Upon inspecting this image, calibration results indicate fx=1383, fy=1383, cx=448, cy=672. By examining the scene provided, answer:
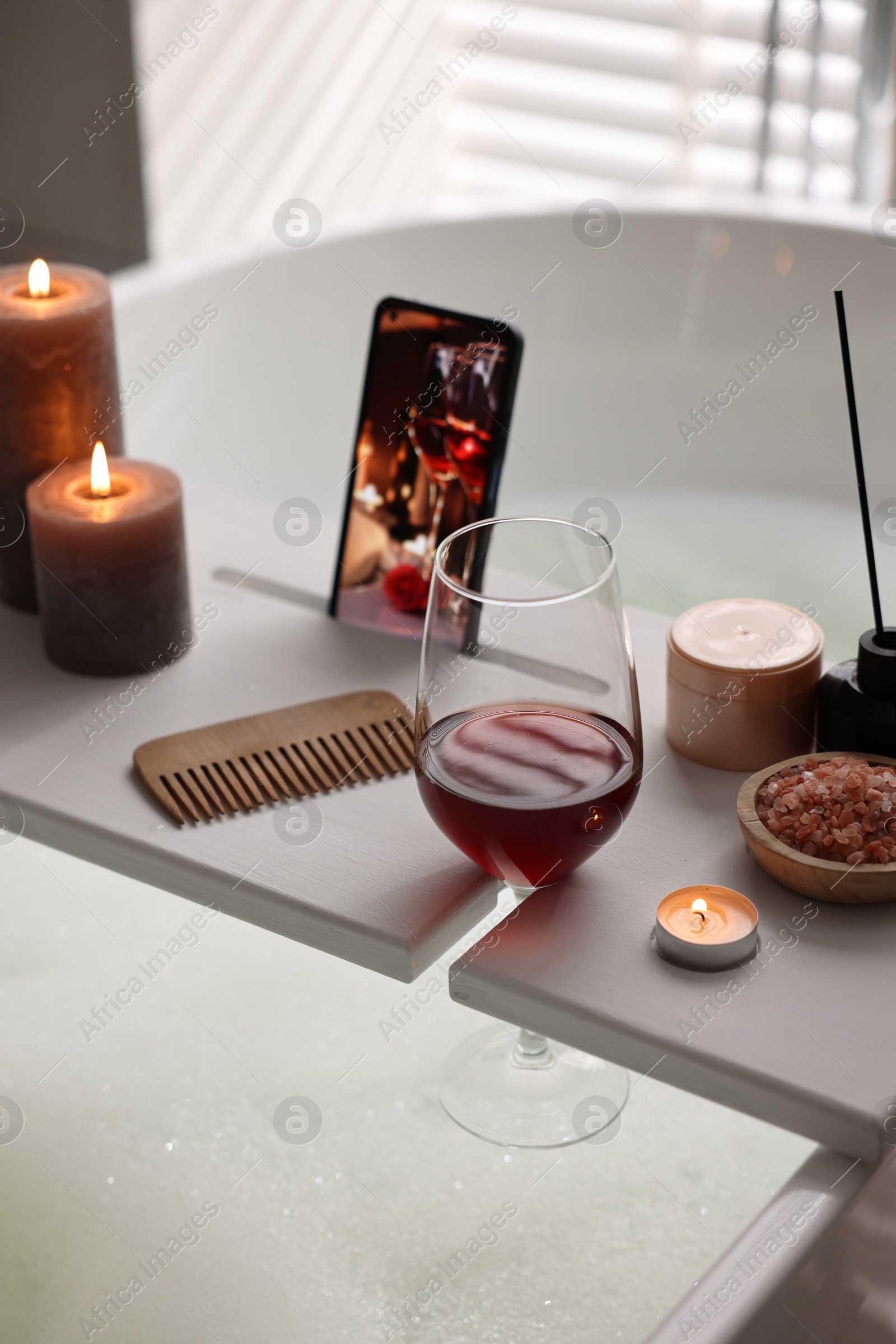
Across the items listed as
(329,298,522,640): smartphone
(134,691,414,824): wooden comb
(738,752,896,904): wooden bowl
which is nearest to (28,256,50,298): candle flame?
(329,298,522,640): smartphone

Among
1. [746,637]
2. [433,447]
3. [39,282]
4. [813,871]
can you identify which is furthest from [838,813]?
[39,282]

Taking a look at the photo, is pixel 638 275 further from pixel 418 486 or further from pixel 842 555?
pixel 418 486

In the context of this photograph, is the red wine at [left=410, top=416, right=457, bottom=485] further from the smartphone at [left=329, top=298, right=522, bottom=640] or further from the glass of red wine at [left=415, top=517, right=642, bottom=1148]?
the glass of red wine at [left=415, top=517, right=642, bottom=1148]

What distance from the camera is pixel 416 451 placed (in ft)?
3.65

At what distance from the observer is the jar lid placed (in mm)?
877

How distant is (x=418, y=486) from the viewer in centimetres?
112

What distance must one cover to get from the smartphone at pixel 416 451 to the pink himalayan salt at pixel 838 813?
375 mm

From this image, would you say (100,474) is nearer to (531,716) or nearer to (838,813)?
(531,716)

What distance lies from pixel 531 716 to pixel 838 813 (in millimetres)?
181

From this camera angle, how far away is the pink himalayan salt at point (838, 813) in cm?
77

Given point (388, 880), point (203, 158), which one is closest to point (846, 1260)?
point (388, 880)

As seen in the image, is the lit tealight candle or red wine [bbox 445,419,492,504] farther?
red wine [bbox 445,419,492,504]

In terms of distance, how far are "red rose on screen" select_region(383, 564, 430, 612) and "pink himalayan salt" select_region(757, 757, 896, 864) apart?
38 centimetres

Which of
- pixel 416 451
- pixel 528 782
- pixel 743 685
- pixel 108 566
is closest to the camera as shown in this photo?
pixel 528 782
